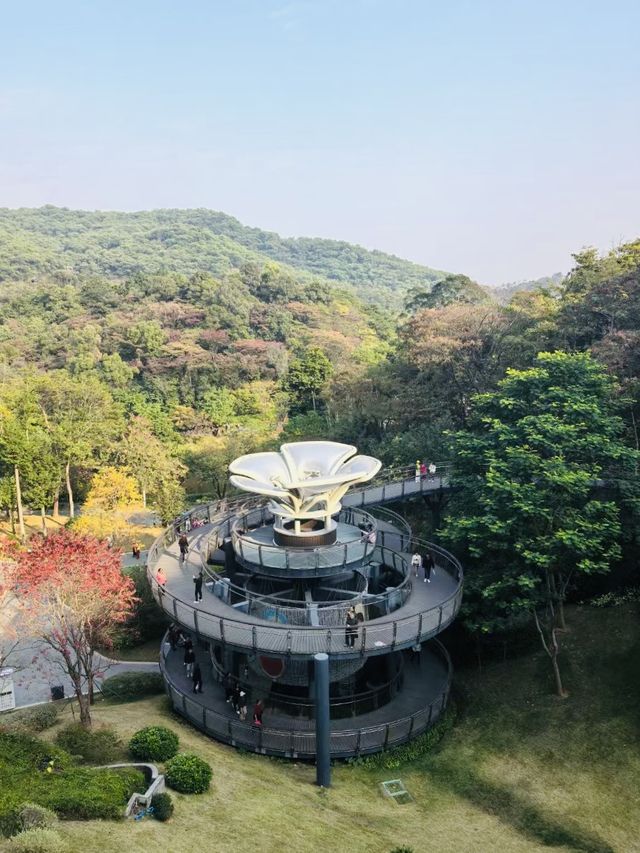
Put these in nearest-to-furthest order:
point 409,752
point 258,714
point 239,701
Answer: point 409,752 < point 258,714 < point 239,701

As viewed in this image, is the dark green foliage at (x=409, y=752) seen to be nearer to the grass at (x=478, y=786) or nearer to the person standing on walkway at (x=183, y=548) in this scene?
the grass at (x=478, y=786)

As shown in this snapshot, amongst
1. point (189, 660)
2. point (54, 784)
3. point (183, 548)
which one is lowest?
point (189, 660)

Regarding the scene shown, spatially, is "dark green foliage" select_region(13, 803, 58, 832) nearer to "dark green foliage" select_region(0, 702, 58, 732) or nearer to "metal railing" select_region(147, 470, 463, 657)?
"dark green foliage" select_region(0, 702, 58, 732)

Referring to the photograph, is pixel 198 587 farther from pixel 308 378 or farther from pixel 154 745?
pixel 308 378

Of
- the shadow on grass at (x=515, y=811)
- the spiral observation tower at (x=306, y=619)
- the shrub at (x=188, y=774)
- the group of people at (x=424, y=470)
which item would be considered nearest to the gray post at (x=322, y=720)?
the spiral observation tower at (x=306, y=619)

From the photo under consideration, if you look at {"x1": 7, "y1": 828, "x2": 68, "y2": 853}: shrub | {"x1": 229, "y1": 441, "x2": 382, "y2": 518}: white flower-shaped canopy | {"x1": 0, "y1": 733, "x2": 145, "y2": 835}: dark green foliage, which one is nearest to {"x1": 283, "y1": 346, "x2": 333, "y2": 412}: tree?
{"x1": 229, "y1": 441, "x2": 382, "y2": 518}: white flower-shaped canopy

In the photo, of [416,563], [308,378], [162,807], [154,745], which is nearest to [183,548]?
[154,745]
